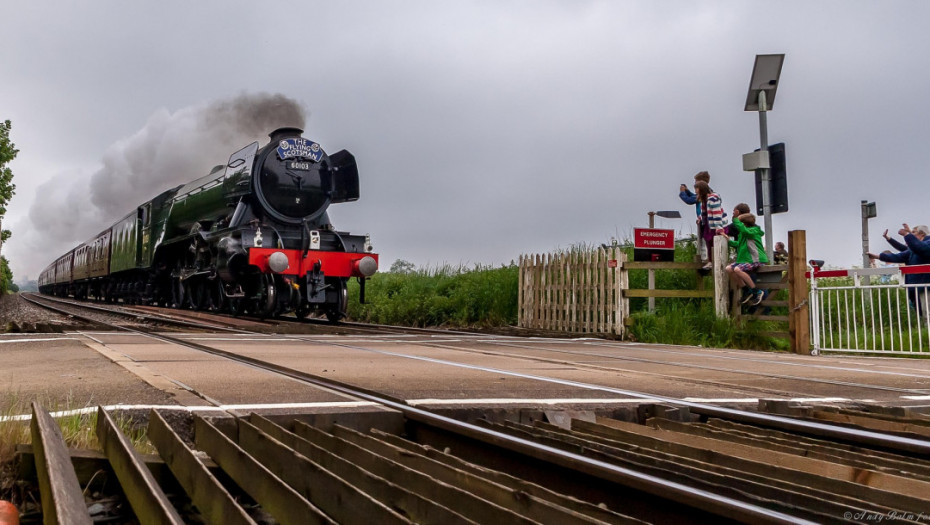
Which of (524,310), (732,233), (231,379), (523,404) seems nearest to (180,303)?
(524,310)

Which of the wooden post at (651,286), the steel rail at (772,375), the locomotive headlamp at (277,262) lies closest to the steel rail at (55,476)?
the steel rail at (772,375)

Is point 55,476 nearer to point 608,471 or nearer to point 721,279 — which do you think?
point 608,471

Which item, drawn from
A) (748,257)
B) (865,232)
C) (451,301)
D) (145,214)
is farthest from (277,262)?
(865,232)

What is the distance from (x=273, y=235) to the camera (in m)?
13.0

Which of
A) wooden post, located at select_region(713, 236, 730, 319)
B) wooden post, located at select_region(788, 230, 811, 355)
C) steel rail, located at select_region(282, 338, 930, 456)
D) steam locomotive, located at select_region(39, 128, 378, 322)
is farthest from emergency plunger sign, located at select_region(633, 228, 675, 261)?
steel rail, located at select_region(282, 338, 930, 456)

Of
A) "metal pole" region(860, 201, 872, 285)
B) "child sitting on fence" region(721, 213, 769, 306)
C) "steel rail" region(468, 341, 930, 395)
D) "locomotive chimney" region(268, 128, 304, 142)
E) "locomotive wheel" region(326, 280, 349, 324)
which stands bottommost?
"steel rail" region(468, 341, 930, 395)

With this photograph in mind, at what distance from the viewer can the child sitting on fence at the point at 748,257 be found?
397 inches

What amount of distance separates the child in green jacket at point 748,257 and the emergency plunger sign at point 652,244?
1.19 meters

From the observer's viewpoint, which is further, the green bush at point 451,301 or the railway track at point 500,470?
the green bush at point 451,301

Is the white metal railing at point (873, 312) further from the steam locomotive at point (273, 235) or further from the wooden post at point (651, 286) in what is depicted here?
the steam locomotive at point (273, 235)

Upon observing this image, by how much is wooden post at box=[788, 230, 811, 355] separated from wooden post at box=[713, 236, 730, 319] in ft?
4.41

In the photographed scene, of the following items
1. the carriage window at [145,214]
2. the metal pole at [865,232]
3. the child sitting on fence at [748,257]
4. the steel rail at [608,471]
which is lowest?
the steel rail at [608,471]

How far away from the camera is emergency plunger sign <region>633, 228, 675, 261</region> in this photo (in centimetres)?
1122

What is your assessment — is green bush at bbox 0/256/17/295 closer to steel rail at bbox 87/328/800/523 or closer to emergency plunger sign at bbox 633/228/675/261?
emergency plunger sign at bbox 633/228/675/261
